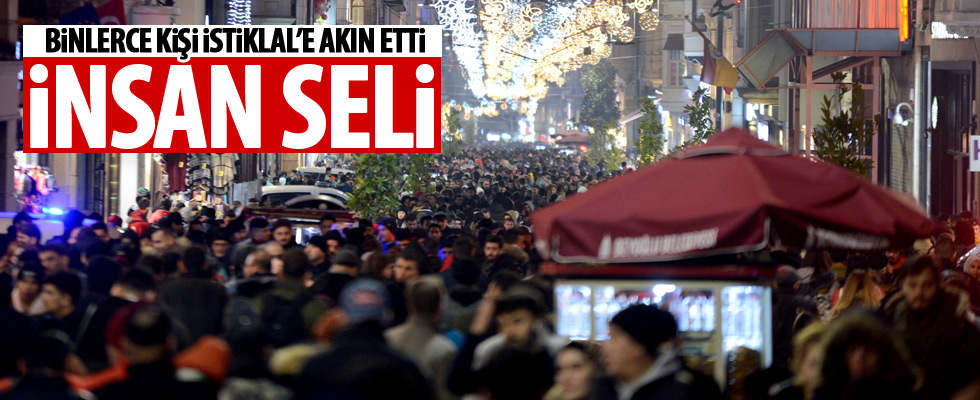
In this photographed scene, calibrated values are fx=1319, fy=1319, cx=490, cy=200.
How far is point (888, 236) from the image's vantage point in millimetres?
7531

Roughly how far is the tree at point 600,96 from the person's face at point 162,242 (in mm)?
64129

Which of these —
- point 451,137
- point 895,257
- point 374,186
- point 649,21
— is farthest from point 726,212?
point 451,137

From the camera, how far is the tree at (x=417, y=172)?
3030cm

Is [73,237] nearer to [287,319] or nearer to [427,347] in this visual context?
[287,319]

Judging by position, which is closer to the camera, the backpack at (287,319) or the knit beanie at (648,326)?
the knit beanie at (648,326)

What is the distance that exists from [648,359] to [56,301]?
13.4 ft

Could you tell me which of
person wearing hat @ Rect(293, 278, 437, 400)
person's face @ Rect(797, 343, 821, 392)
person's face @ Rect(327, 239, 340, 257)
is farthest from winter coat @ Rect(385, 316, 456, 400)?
person's face @ Rect(327, 239, 340, 257)

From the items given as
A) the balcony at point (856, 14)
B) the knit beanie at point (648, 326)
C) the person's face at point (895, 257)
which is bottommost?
the person's face at point (895, 257)

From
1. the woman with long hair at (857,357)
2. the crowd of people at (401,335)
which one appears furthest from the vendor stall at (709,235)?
the woman with long hair at (857,357)

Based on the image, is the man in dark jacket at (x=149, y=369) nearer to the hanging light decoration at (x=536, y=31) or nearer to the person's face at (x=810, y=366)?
the person's face at (x=810, y=366)

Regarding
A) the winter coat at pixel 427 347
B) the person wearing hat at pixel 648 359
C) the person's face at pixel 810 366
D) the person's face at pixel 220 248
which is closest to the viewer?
the person wearing hat at pixel 648 359

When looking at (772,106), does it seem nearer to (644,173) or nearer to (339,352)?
(644,173)

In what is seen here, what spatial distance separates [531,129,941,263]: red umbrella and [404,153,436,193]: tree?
73.3 feet

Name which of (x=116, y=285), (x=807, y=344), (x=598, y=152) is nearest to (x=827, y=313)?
(x=807, y=344)
